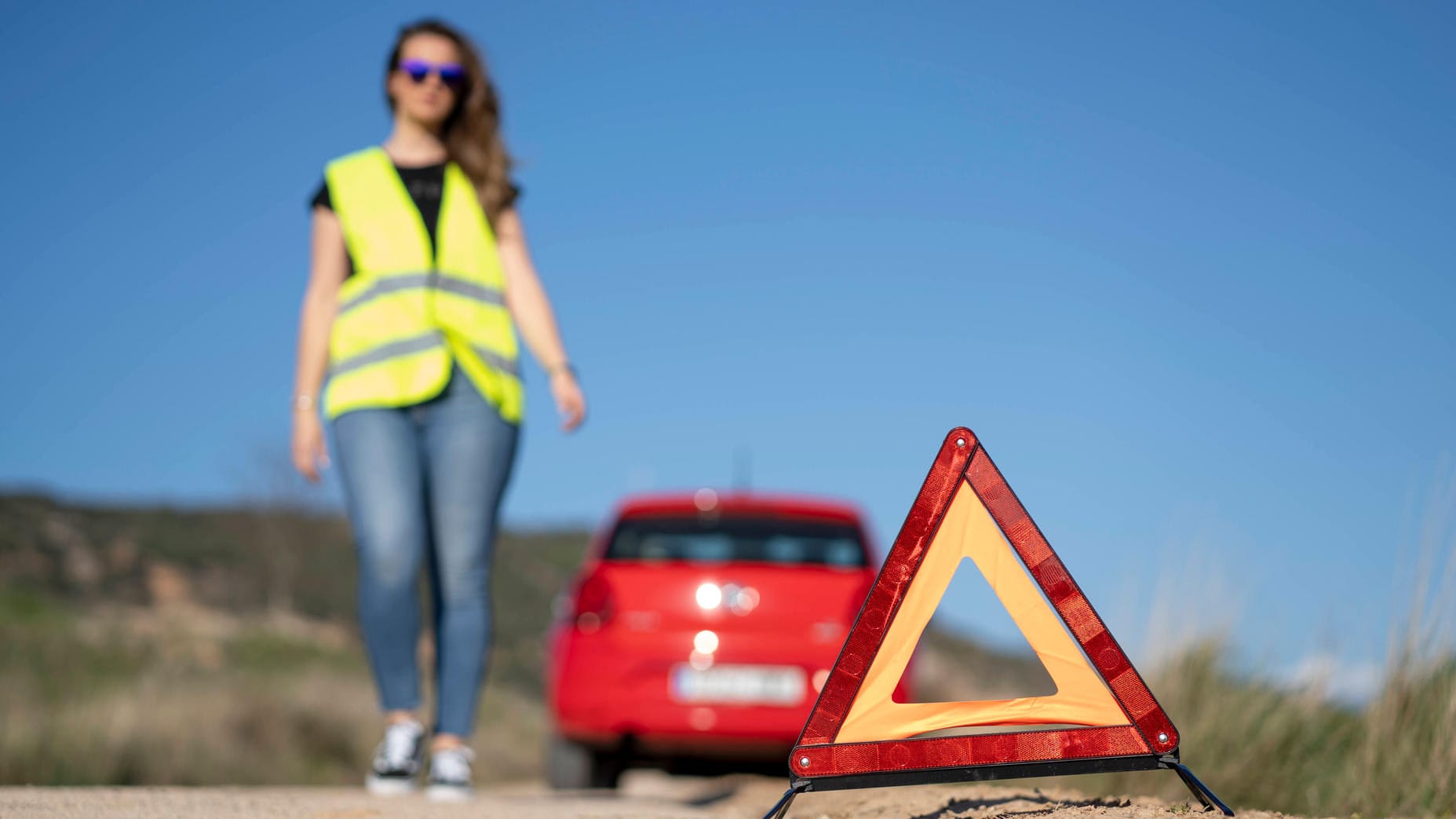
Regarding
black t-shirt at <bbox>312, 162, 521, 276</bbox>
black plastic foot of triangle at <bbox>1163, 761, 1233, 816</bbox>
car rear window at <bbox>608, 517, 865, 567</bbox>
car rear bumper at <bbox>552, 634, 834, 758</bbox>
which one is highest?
black t-shirt at <bbox>312, 162, 521, 276</bbox>

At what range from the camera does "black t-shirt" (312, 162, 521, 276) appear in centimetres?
470

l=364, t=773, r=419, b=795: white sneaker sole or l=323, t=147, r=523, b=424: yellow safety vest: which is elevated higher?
l=323, t=147, r=523, b=424: yellow safety vest

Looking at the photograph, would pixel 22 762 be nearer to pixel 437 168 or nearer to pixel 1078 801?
pixel 437 168

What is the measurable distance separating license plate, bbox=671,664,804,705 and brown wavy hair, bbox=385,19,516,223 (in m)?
2.42

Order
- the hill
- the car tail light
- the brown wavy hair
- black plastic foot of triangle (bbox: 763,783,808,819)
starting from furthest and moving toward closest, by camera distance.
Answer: the hill < the car tail light < the brown wavy hair < black plastic foot of triangle (bbox: 763,783,808,819)

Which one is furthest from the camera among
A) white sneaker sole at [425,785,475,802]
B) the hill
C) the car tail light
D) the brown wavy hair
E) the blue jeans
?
the hill

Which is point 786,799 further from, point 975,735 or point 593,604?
point 593,604

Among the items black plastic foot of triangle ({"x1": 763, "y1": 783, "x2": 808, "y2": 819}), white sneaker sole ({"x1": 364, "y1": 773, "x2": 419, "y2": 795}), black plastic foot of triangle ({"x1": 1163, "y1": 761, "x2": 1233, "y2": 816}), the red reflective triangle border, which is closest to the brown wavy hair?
white sneaker sole ({"x1": 364, "y1": 773, "x2": 419, "y2": 795})

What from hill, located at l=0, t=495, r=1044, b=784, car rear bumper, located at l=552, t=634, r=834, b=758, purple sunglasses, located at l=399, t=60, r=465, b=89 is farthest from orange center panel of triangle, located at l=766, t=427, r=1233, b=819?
car rear bumper, located at l=552, t=634, r=834, b=758

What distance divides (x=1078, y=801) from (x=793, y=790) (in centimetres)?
81

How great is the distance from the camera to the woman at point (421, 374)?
441 cm

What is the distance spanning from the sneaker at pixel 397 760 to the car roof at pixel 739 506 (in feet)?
7.96

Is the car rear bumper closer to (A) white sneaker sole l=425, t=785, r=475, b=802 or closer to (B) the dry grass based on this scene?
(A) white sneaker sole l=425, t=785, r=475, b=802

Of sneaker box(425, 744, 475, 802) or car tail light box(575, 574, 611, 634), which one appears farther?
car tail light box(575, 574, 611, 634)
